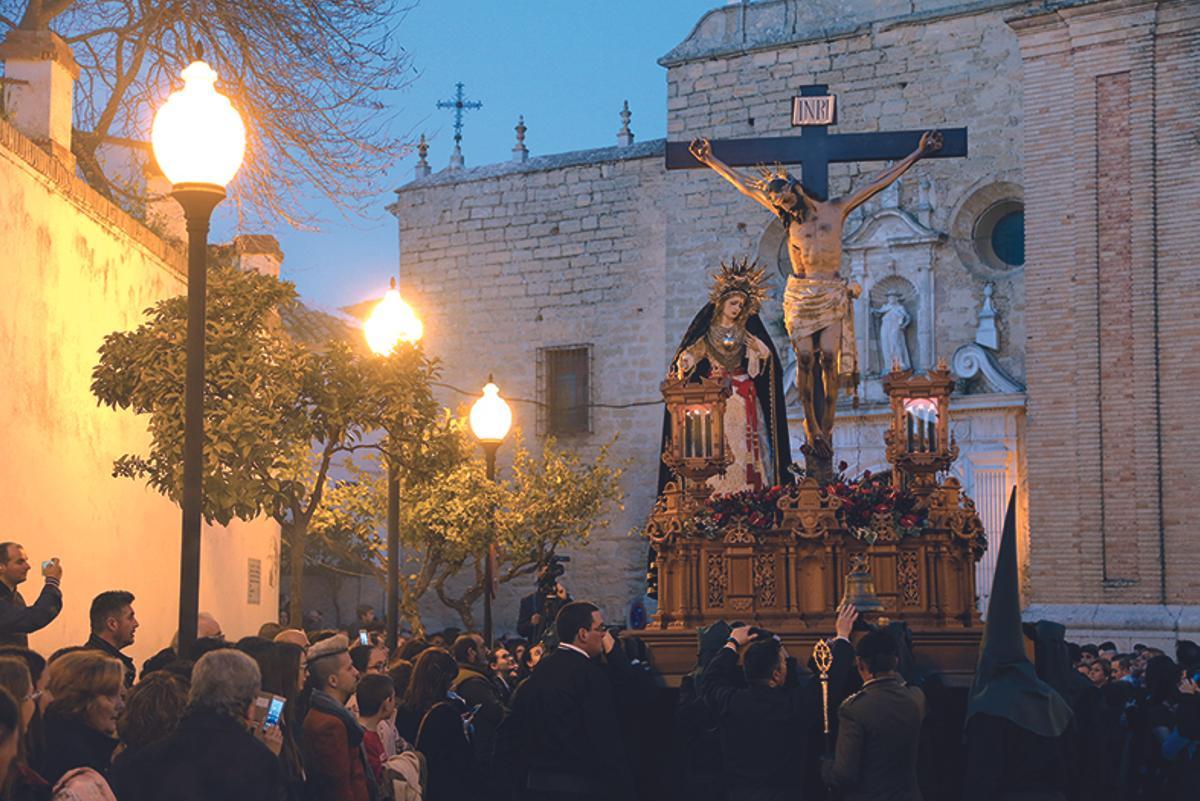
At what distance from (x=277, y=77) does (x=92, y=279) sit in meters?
3.81

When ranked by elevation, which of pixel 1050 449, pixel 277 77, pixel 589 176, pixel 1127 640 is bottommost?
pixel 1127 640

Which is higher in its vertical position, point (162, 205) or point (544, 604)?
point (162, 205)

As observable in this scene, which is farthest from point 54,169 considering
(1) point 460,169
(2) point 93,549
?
(1) point 460,169

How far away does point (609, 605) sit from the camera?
2919 cm

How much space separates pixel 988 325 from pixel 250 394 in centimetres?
1681

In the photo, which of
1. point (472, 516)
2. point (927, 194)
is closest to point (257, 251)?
point (472, 516)

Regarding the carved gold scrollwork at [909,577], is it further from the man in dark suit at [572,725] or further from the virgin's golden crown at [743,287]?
the man in dark suit at [572,725]

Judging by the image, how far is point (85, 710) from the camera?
5.89 m

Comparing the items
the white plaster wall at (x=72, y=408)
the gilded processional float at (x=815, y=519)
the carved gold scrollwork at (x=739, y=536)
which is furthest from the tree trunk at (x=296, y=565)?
the carved gold scrollwork at (x=739, y=536)

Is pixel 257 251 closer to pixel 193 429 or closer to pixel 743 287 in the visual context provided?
pixel 743 287

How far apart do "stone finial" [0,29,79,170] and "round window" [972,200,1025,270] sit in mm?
16449

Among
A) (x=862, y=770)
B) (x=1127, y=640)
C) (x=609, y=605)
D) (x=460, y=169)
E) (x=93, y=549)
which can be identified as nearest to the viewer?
(x=862, y=770)

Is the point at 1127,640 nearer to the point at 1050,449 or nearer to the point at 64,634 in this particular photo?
the point at 1050,449

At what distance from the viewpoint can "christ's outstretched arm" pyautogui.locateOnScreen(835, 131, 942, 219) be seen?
11453 millimetres
